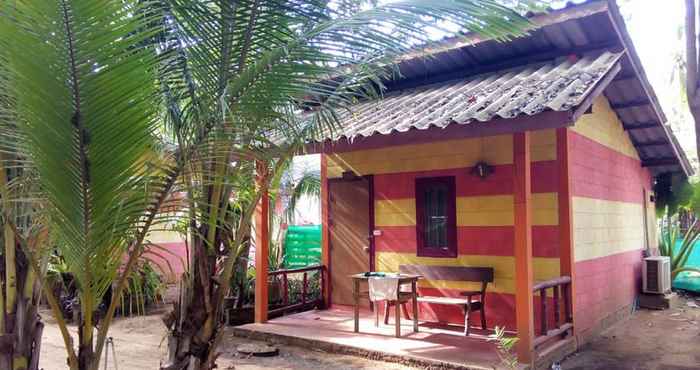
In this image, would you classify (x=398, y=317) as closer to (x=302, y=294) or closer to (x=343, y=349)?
(x=343, y=349)

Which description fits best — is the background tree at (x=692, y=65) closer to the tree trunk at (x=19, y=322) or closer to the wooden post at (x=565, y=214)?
the wooden post at (x=565, y=214)

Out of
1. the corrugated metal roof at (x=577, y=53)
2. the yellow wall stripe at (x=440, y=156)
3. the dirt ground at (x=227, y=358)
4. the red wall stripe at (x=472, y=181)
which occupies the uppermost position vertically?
the corrugated metal roof at (x=577, y=53)

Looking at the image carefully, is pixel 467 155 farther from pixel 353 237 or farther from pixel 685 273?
pixel 685 273

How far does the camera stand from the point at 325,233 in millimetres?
8555

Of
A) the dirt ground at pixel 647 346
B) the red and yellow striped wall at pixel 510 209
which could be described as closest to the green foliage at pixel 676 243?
the dirt ground at pixel 647 346

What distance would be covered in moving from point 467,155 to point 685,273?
692cm

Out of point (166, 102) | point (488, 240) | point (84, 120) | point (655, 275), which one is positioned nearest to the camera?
point (84, 120)

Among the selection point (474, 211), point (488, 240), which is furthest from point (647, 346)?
point (474, 211)

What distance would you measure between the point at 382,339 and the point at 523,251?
206 cm

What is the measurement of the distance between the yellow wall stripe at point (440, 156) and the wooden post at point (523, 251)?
4.43 feet

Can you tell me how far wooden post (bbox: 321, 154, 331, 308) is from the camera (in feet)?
27.8

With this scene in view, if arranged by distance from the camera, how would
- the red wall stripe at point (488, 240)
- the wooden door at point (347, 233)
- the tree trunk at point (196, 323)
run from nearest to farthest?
the tree trunk at point (196, 323), the red wall stripe at point (488, 240), the wooden door at point (347, 233)

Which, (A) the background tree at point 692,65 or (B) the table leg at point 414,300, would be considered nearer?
(A) the background tree at point 692,65

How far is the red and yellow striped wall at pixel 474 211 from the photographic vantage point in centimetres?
643
